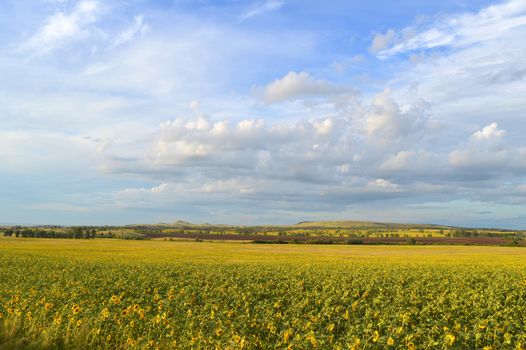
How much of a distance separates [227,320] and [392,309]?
6175mm

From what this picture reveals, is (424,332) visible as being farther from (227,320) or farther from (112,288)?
(112,288)

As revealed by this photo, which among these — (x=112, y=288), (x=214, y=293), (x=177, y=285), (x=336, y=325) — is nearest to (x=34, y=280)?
(x=112, y=288)

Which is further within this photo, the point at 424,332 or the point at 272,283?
the point at 272,283

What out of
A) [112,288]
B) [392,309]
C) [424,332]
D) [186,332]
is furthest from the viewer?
[112,288]

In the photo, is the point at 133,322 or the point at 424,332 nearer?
the point at 424,332

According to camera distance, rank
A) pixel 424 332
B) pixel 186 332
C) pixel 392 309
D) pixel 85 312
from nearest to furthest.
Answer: pixel 424 332 < pixel 186 332 < pixel 85 312 < pixel 392 309

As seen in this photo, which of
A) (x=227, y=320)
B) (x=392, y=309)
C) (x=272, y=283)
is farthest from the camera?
(x=272, y=283)

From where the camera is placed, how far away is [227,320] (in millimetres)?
13242

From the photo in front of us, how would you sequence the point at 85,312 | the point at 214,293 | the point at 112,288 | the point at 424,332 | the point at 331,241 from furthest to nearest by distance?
the point at 331,241
the point at 112,288
the point at 214,293
the point at 85,312
the point at 424,332

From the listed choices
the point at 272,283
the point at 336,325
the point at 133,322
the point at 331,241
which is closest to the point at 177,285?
the point at 272,283

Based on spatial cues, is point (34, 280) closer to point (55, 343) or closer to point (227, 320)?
point (55, 343)

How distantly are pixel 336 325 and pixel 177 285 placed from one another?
10.2 m

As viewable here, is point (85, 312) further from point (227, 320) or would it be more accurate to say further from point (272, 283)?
point (272, 283)

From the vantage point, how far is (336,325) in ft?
44.1
